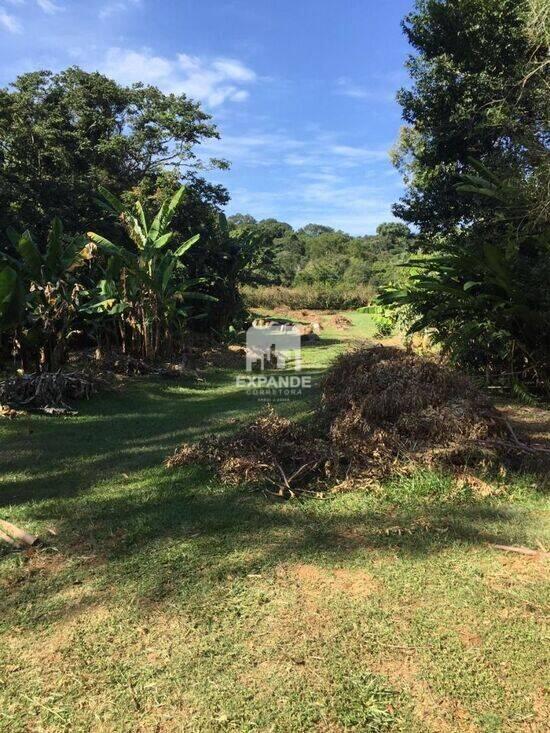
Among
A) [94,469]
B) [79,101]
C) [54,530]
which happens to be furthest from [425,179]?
[79,101]

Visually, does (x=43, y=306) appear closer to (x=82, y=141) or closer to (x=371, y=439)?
(x=371, y=439)

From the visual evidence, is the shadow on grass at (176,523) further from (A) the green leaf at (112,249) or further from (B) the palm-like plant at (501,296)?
(A) the green leaf at (112,249)

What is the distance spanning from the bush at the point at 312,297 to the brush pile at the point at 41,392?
55.9ft

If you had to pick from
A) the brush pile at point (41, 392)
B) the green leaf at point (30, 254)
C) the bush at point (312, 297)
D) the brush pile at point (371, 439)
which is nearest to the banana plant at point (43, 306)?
the green leaf at point (30, 254)

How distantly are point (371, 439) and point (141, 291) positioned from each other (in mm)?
6096

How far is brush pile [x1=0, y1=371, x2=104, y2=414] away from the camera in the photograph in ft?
20.0

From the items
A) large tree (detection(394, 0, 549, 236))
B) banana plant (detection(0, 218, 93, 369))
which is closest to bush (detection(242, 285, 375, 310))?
large tree (detection(394, 0, 549, 236))

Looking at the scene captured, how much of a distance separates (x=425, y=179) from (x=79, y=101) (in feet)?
46.3

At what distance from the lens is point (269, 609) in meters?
2.34

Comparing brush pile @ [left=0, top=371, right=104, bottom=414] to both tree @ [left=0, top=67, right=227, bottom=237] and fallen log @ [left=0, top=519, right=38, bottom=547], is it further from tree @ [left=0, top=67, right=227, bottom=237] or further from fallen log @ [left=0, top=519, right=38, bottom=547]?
tree @ [left=0, top=67, right=227, bottom=237]

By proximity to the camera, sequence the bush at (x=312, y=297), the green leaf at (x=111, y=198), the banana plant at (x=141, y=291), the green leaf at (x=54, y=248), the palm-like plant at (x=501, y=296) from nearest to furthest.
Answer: the palm-like plant at (x=501, y=296) → the green leaf at (x=54, y=248) → the banana plant at (x=141, y=291) → the green leaf at (x=111, y=198) → the bush at (x=312, y=297)

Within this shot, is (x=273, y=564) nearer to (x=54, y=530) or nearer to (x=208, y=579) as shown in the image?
(x=208, y=579)

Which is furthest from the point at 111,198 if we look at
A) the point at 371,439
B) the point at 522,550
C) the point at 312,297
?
the point at 312,297

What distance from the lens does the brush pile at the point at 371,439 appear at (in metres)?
3.78
